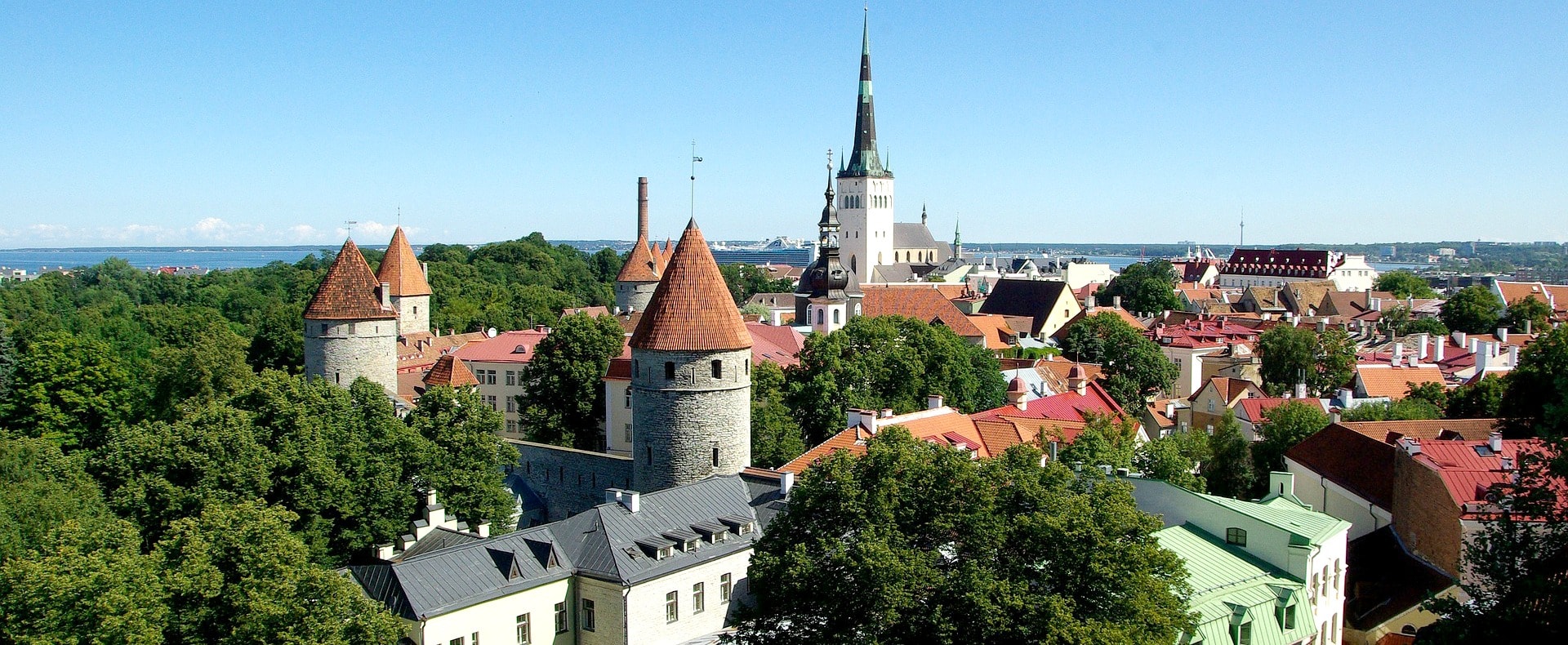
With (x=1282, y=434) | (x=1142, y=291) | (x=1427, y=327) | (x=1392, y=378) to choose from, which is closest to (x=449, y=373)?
(x=1282, y=434)

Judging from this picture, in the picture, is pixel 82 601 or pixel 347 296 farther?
pixel 347 296

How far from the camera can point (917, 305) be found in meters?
71.6

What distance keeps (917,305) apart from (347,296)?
3885 cm

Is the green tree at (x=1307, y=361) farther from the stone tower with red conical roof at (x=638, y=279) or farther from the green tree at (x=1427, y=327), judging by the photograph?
the stone tower with red conical roof at (x=638, y=279)

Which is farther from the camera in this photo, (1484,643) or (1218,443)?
(1218,443)

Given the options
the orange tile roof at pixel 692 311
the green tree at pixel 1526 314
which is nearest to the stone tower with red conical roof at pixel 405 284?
the orange tile roof at pixel 692 311

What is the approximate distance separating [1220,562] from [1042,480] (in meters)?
4.63

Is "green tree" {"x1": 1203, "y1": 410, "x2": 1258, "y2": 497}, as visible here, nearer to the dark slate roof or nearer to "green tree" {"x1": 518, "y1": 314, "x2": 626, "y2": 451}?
the dark slate roof

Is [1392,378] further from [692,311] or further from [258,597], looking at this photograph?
[258,597]

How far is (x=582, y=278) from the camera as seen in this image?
111 m

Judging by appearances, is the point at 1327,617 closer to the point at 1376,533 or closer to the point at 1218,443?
the point at 1376,533

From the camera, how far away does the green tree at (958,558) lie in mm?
16891

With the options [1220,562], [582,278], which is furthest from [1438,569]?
[582,278]

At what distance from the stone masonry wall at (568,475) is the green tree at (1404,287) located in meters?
83.3
